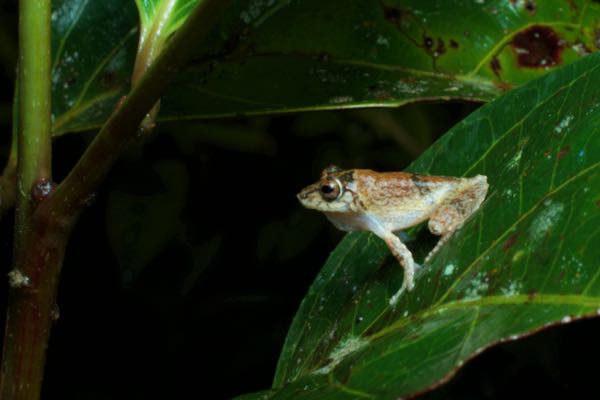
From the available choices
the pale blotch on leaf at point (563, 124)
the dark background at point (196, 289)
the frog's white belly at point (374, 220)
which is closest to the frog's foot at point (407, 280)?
the frog's white belly at point (374, 220)

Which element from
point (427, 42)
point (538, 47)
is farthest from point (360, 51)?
point (538, 47)

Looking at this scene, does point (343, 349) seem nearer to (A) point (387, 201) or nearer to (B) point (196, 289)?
(A) point (387, 201)

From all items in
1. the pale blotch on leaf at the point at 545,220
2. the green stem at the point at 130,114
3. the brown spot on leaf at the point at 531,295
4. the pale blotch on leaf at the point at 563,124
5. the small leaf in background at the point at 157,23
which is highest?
the small leaf in background at the point at 157,23

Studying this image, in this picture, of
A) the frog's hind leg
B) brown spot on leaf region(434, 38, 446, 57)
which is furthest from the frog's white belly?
brown spot on leaf region(434, 38, 446, 57)

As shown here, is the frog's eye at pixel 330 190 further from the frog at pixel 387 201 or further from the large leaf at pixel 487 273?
the large leaf at pixel 487 273

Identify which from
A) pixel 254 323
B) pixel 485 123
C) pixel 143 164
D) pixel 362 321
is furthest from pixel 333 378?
pixel 143 164

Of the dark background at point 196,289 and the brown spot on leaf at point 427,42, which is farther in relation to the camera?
the dark background at point 196,289

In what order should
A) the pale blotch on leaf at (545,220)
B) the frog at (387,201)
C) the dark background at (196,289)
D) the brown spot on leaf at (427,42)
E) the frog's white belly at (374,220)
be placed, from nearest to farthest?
the pale blotch on leaf at (545,220) → the frog at (387,201) → the frog's white belly at (374,220) → the brown spot on leaf at (427,42) → the dark background at (196,289)
